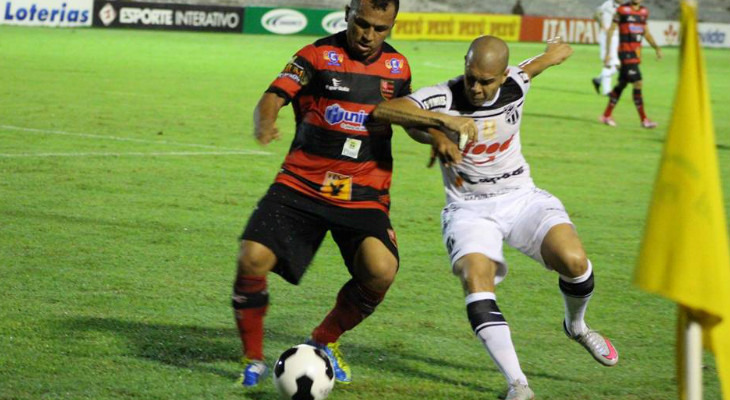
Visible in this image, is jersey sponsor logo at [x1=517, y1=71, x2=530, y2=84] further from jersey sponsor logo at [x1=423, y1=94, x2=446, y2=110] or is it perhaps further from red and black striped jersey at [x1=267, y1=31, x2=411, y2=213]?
red and black striped jersey at [x1=267, y1=31, x2=411, y2=213]

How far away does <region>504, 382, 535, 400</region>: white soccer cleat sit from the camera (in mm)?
5441

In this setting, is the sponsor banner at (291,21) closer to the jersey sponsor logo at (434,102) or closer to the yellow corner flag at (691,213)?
the jersey sponsor logo at (434,102)

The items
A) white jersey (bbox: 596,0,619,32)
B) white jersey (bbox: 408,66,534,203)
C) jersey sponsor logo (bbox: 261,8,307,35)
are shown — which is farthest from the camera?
jersey sponsor logo (bbox: 261,8,307,35)

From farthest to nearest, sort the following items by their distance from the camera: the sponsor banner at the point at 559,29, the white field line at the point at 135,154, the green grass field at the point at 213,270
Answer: the sponsor banner at the point at 559,29 < the white field line at the point at 135,154 < the green grass field at the point at 213,270

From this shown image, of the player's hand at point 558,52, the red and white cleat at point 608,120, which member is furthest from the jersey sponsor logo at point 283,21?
the player's hand at point 558,52

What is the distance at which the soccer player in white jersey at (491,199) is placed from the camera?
5.77 m

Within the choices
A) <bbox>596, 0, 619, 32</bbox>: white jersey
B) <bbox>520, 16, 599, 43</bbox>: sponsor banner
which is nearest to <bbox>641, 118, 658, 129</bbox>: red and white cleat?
<bbox>596, 0, 619, 32</bbox>: white jersey

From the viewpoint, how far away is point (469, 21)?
140ft

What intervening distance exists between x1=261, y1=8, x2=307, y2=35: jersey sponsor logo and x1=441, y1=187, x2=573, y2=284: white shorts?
3349cm

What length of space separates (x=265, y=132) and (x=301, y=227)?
0.57m

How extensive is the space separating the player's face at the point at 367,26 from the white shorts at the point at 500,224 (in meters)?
0.98

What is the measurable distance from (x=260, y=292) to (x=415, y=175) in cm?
733

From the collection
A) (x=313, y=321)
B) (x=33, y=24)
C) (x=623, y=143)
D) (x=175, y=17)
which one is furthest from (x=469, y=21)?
(x=313, y=321)

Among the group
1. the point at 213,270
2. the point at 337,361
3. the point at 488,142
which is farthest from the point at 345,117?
the point at 213,270
